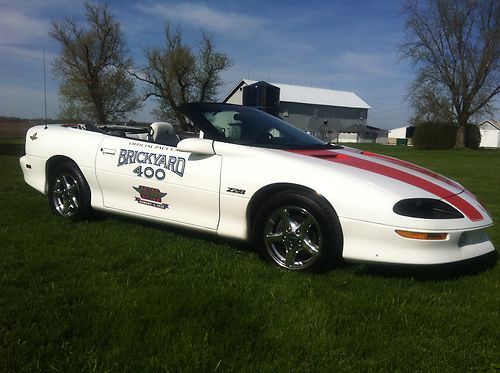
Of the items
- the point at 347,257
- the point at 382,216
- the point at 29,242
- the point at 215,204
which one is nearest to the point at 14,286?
the point at 29,242

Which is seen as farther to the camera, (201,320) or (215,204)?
(215,204)

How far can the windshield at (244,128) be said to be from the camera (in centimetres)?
421

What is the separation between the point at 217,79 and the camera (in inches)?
1893

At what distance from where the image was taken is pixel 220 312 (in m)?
2.88

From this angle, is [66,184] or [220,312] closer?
[220,312]

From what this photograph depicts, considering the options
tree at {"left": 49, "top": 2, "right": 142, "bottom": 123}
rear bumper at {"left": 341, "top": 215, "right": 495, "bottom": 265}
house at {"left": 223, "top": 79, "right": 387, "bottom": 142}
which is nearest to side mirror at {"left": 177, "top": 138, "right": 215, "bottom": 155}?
rear bumper at {"left": 341, "top": 215, "right": 495, "bottom": 265}

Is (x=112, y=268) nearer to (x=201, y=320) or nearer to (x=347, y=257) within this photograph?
(x=201, y=320)

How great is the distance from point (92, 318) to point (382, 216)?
1999 millimetres

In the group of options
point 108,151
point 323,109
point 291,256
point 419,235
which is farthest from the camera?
point 323,109

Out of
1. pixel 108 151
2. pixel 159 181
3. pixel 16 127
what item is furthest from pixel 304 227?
pixel 16 127

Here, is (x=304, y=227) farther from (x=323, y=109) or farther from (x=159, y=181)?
(x=323, y=109)

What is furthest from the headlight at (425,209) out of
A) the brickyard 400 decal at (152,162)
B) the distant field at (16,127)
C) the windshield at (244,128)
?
the distant field at (16,127)

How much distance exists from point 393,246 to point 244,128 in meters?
1.76

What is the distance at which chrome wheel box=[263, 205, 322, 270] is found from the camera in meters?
3.57
